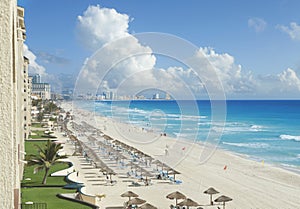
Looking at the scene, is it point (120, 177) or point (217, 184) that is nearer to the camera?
point (217, 184)

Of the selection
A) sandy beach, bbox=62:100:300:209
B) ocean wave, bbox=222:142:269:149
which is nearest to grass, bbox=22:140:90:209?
sandy beach, bbox=62:100:300:209

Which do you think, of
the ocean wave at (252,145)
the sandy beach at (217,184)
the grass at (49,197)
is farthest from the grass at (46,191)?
the ocean wave at (252,145)

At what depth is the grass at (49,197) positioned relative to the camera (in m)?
12.9

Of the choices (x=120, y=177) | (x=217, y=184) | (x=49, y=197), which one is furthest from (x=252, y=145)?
(x=49, y=197)

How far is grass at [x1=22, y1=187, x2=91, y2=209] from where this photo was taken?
42.3 ft

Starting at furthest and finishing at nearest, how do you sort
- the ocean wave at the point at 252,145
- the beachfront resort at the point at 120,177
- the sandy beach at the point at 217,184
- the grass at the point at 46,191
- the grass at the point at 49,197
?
the ocean wave at the point at 252,145 < the sandy beach at the point at 217,184 < the grass at the point at 46,191 < the grass at the point at 49,197 < the beachfront resort at the point at 120,177

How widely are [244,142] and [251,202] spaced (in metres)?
28.2

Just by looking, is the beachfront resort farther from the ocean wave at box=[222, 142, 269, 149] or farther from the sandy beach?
the ocean wave at box=[222, 142, 269, 149]

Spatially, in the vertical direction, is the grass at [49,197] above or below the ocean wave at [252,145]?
above

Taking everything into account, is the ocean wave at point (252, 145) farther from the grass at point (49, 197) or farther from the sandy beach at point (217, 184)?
the grass at point (49, 197)

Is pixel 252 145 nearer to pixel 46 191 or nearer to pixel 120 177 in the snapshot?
pixel 120 177

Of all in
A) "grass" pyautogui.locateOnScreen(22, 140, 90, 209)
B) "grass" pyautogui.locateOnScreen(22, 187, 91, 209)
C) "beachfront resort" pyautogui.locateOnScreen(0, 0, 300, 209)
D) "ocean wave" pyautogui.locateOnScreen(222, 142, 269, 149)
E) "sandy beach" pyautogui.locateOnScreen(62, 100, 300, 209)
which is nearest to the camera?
"beachfront resort" pyautogui.locateOnScreen(0, 0, 300, 209)

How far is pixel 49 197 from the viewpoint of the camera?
14.2 m

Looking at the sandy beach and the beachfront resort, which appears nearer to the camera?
the beachfront resort
